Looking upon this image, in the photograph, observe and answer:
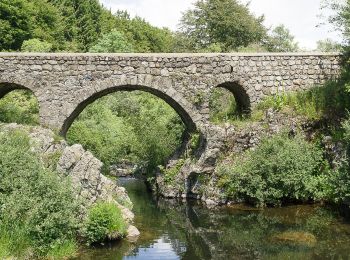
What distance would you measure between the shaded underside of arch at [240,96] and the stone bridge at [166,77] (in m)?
0.06

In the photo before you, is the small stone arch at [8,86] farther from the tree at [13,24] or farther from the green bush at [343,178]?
the tree at [13,24]

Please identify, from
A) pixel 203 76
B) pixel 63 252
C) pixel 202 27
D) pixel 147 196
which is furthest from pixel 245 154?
pixel 202 27

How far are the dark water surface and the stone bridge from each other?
130 inches

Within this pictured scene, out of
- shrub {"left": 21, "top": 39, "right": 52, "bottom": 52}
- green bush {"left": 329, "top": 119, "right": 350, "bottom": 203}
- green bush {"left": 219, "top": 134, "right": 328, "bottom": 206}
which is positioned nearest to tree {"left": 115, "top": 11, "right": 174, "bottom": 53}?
shrub {"left": 21, "top": 39, "right": 52, "bottom": 52}

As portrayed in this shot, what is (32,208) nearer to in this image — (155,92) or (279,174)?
(279,174)

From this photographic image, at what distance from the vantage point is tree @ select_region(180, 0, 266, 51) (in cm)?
4025

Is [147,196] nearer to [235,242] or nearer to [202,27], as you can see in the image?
[235,242]

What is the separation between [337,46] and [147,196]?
34.2ft

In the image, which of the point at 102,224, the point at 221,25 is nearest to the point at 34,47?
the point at 221,25

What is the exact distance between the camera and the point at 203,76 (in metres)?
20.6

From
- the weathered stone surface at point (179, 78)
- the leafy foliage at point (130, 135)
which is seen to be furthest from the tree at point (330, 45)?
the leafy foliage at point (130, 135)

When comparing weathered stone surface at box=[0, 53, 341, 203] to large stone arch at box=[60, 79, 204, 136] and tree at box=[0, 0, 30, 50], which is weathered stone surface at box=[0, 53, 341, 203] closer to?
large stone arch at box=[60, 79, 204, 136]

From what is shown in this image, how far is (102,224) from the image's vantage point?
1351cm

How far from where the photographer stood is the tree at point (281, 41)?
143 ft
